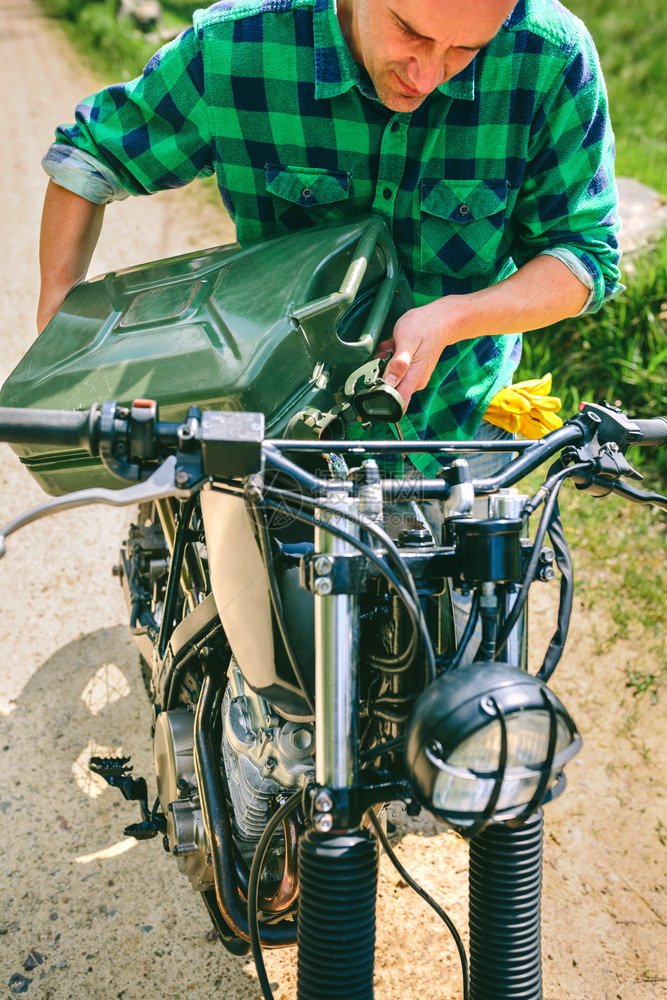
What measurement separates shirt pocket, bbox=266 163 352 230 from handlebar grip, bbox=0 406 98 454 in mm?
827

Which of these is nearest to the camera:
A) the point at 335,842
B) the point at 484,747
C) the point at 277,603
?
the point at 484,747

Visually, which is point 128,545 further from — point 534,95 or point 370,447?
point 534,95

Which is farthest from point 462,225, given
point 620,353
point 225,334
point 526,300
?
point 620,353

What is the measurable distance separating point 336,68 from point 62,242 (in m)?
0.69

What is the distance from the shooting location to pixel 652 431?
133 cm

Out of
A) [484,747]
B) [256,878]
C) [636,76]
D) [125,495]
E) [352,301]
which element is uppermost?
[636,76]

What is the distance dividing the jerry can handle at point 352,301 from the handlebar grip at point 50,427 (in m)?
0.45

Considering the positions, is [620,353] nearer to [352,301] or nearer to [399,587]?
[352,301]

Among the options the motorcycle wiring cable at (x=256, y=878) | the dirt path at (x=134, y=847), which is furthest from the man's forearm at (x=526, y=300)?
the dirt path at (x=134, y=847)

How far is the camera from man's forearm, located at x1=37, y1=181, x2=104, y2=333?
1786 mm

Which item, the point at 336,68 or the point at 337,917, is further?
the point at 336,68

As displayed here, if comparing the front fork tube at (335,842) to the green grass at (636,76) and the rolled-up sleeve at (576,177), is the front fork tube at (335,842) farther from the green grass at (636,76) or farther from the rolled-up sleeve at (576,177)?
the green grass at (636,76)

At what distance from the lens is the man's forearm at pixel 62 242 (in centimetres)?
179

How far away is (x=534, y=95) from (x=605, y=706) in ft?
6.33
